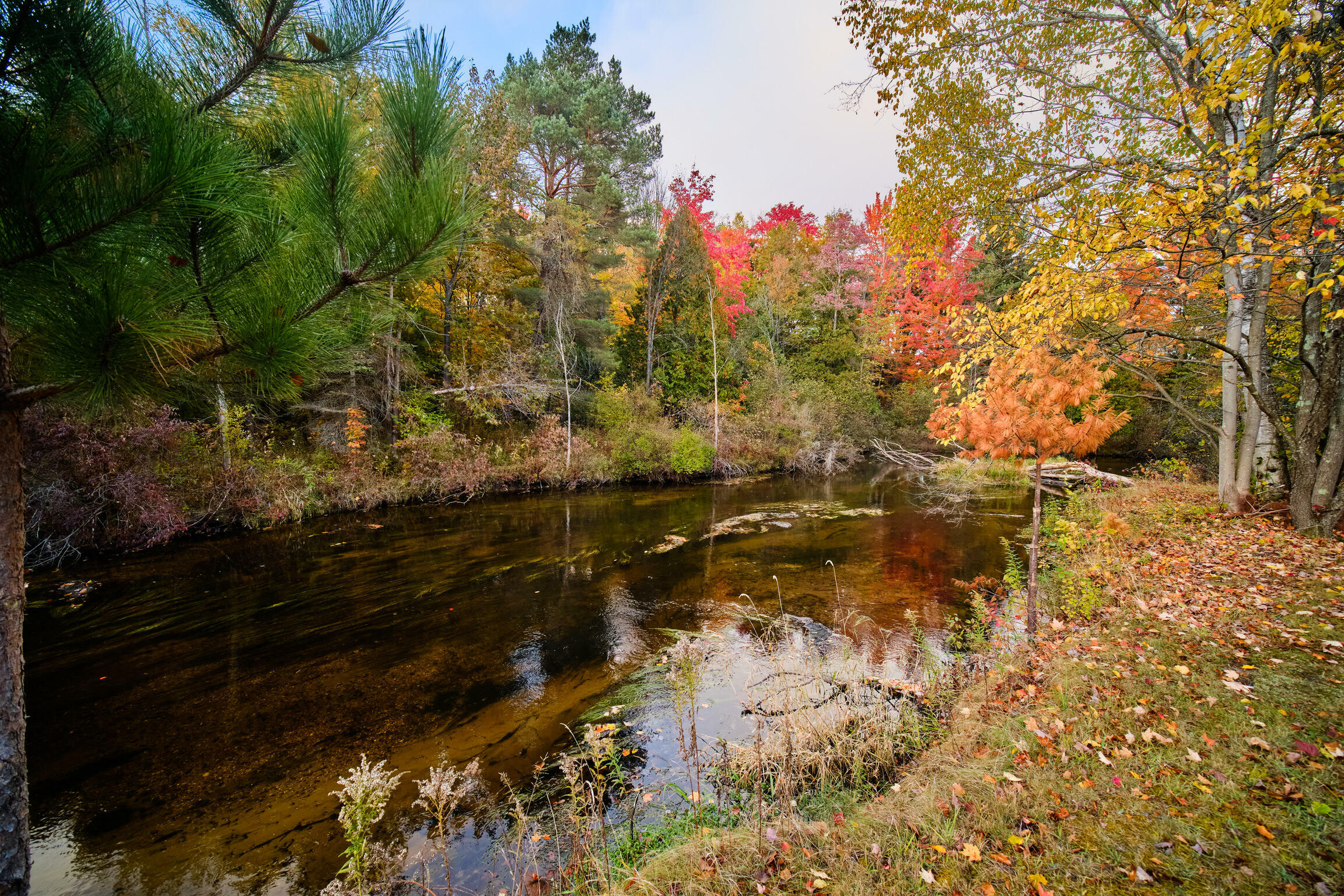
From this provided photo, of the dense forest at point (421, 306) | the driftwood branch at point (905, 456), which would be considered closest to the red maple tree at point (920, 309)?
the dense forest at point (421, 306)

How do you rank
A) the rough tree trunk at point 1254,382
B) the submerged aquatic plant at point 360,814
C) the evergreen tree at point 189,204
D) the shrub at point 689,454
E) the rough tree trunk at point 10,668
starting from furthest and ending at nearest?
the shrub at point 689,454 < the rough tree trunk at point 1254,382 < the submerged aquatic plant at point 360,814 < the rough tree trunk at point 10,668 < the evergreen tree at point 189,204

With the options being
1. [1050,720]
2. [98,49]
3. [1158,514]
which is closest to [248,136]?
[98,49]

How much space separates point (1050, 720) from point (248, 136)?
613 cm

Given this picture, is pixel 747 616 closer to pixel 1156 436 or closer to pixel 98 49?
pixel 98 49

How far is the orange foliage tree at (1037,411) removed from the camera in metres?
6.01

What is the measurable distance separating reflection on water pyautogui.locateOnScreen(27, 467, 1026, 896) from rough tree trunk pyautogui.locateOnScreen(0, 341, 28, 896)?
1.40m

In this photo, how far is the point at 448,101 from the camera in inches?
92.7

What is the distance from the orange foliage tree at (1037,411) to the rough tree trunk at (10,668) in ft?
25.9

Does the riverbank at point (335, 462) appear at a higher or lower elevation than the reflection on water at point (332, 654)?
higher

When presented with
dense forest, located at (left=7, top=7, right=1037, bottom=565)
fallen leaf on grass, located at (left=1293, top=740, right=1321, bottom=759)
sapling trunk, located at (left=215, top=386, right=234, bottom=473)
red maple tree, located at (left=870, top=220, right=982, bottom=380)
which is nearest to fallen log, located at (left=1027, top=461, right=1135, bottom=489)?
dense forest, located at (left=7, top=7, right=1037, bottom=565)

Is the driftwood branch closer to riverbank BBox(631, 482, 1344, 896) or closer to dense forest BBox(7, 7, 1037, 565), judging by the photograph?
dense forest BBox(7, 7, 1037, 565)

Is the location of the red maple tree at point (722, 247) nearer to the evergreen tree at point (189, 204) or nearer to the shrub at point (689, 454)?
the shrub at point (689, 454)

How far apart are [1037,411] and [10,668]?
8.53 metres

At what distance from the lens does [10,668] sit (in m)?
2.10
